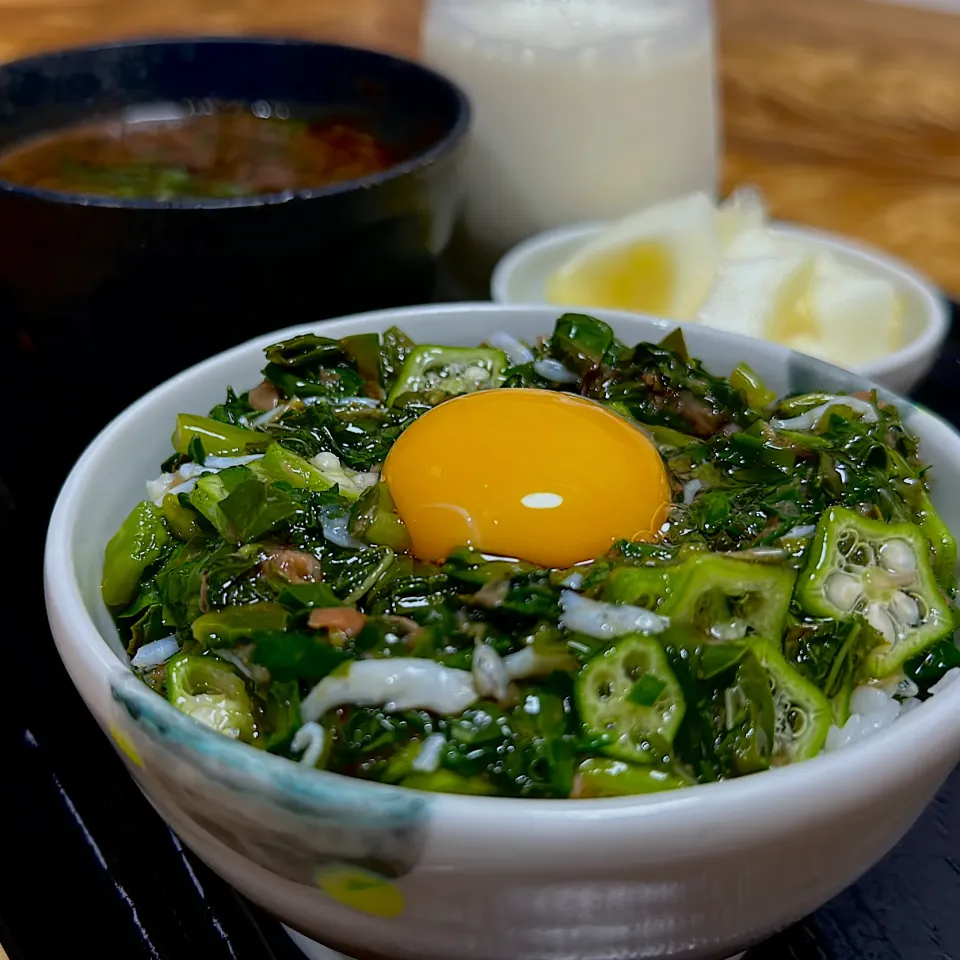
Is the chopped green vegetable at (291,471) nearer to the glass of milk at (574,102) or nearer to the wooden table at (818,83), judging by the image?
the glass of milk at (574,102)

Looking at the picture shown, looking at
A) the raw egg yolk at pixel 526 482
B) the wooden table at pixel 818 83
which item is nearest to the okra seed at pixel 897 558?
the raw egg yolk at pixel 526 482

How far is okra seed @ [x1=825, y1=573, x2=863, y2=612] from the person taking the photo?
1.08 meters

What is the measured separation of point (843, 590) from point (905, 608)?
3.1 inches

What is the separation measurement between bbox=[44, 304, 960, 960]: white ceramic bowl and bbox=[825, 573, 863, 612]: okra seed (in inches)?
6.4

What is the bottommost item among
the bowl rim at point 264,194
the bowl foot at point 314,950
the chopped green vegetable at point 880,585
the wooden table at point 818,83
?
the bowl foot at point 314,950

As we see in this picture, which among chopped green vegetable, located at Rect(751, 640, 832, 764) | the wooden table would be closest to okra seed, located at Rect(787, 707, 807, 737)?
chopped green vegetable, located at Rect(751, 640, 832, 764)

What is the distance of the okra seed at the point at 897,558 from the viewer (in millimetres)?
1122

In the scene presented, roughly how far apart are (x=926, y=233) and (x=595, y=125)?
1021 millimetres

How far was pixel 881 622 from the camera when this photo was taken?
3.58ft

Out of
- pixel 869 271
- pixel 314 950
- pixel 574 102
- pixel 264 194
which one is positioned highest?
pixel 574 102

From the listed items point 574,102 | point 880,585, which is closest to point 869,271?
point 574,102

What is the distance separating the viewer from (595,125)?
2309mm

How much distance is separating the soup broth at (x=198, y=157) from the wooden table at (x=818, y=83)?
4.32 ft

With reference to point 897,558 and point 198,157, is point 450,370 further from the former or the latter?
point 198,157
